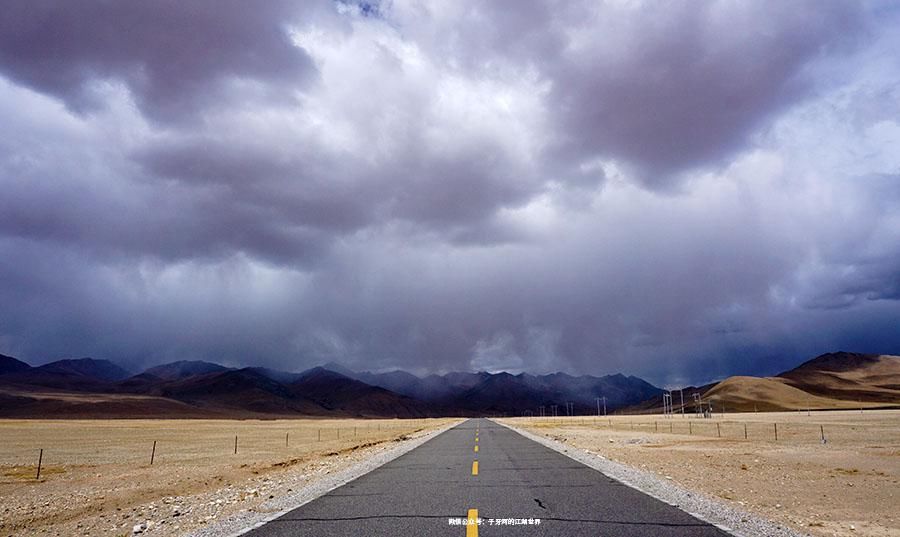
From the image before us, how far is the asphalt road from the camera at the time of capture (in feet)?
31.1

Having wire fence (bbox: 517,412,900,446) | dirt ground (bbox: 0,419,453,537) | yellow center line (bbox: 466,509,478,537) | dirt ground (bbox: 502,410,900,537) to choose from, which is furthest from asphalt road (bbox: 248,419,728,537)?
wire fence (bbox: 517,412,900,446)

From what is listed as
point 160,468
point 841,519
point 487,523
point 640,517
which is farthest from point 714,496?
point 160,468

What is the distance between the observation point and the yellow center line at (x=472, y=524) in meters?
9.09

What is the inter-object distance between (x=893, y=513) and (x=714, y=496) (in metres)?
4.10

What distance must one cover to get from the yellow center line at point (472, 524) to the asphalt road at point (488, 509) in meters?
0.03

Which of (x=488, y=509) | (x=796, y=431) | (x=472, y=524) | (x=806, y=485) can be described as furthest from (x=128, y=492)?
(x=796, y=431)

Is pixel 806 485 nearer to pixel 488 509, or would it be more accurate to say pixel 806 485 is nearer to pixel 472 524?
pixel 488 509

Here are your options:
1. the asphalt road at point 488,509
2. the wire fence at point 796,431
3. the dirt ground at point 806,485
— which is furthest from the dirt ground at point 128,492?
the wire fence at point 796,431

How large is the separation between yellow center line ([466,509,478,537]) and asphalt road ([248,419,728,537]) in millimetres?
32

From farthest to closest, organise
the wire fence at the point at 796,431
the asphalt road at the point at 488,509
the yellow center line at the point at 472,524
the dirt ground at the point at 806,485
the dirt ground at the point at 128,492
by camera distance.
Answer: the wire fence at the point at 796,431
the dirt ground at the point at 128,492
the dirt ground at the point at 806,485
the asphalt road at the point at 488,509
the yellow center line at the point at 472,524

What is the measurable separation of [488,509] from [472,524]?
1671 millimetres

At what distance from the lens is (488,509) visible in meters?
11.4

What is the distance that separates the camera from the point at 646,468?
22.5m

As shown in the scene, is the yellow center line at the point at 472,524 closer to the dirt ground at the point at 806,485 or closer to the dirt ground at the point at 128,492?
the dirt ground at the point at 128,492
